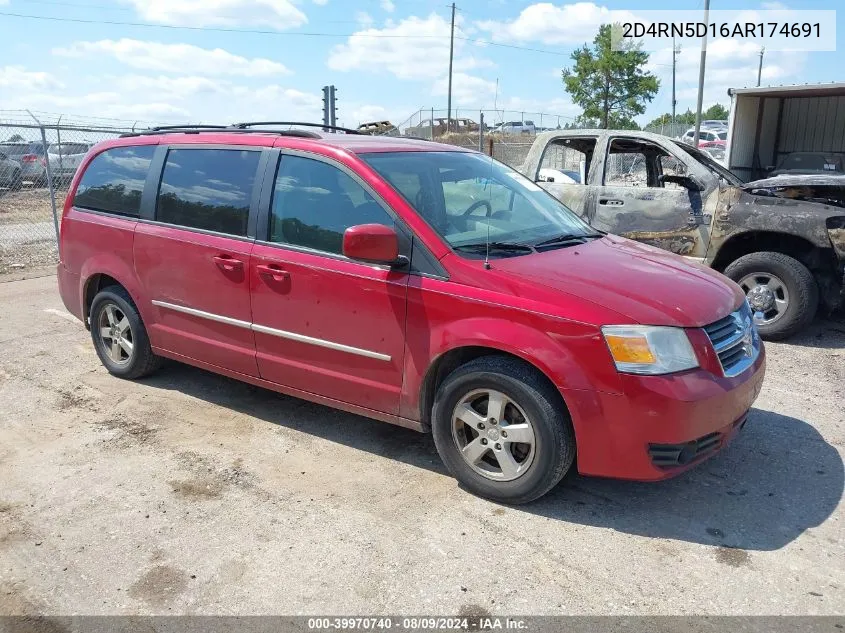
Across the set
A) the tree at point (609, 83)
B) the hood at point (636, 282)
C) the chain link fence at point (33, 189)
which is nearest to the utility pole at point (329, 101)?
the chain link fence at point (33, 189)

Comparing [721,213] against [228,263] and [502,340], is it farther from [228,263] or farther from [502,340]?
[228,263]

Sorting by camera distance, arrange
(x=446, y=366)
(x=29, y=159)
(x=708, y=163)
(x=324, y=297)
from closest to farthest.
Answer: (x=446, y=366), (x=324, y=297), (x=708, y=163), (x=29, y=159)

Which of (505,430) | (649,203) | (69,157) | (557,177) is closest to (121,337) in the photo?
(505,430)

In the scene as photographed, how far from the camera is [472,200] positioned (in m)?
4.09

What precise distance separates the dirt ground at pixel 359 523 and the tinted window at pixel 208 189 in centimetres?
127

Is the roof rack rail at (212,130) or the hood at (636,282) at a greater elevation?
the roof rack rail at (212,130)

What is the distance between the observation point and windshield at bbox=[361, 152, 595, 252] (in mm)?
3822

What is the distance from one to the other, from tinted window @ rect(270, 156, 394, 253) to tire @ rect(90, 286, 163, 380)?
1553 mm

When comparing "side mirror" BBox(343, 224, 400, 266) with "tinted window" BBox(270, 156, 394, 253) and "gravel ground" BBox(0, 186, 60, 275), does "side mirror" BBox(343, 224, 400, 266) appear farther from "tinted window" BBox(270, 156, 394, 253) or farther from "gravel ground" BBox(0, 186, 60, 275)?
"gravel ground" BBox(0, 186, 60, 275)

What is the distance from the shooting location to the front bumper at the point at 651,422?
311 cm

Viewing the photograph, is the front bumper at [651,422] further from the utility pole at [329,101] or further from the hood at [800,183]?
the utility pole at [329,101]

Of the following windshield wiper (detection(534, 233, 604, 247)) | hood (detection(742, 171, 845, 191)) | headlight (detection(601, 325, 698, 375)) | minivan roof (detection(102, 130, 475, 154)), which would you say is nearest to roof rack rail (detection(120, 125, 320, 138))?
minivan roof (detection(102, 130, 475, 154))

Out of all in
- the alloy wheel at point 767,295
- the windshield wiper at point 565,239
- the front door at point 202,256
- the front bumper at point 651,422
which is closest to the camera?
the front bumper at point 651,422

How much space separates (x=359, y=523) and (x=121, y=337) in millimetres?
2784
